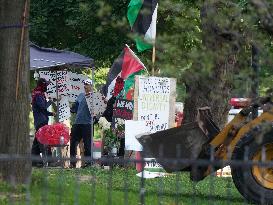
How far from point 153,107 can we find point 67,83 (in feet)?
11.2

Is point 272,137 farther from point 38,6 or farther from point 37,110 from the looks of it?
point 38,6

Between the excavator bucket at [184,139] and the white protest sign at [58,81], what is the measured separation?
6.59 metres

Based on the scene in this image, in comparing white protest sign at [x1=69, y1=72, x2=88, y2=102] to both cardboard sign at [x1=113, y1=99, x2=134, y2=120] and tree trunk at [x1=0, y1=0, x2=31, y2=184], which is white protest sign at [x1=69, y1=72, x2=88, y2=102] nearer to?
cardboard sign at [x1=113, y1=99, x2=134, y2=120]

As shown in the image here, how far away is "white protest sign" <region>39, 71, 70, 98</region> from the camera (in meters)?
17.8

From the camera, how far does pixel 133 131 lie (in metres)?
14.8

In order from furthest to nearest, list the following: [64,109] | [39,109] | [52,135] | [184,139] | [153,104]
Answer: [64,109]
[39,109]
[52,135]
[153,104]
[184,139]

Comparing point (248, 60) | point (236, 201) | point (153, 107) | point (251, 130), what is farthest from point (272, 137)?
point (153, 107)

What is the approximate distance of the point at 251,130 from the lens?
10.1 m

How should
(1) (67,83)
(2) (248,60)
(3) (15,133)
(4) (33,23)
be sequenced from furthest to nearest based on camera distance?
1. (4) (33,23)
2. (1) (67,83)
3. (3) (15,133)
4. (2) (248,60)

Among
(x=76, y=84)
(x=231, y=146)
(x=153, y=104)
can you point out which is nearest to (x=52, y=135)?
(x=153, y=104)

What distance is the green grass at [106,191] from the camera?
6755mm

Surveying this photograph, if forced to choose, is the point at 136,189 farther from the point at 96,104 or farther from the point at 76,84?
the point at 76,84

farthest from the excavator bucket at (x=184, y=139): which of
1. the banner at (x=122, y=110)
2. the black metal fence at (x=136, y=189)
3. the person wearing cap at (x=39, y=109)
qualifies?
the person wearing cap at (x=39, y=109)

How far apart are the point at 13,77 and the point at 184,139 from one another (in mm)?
2794
